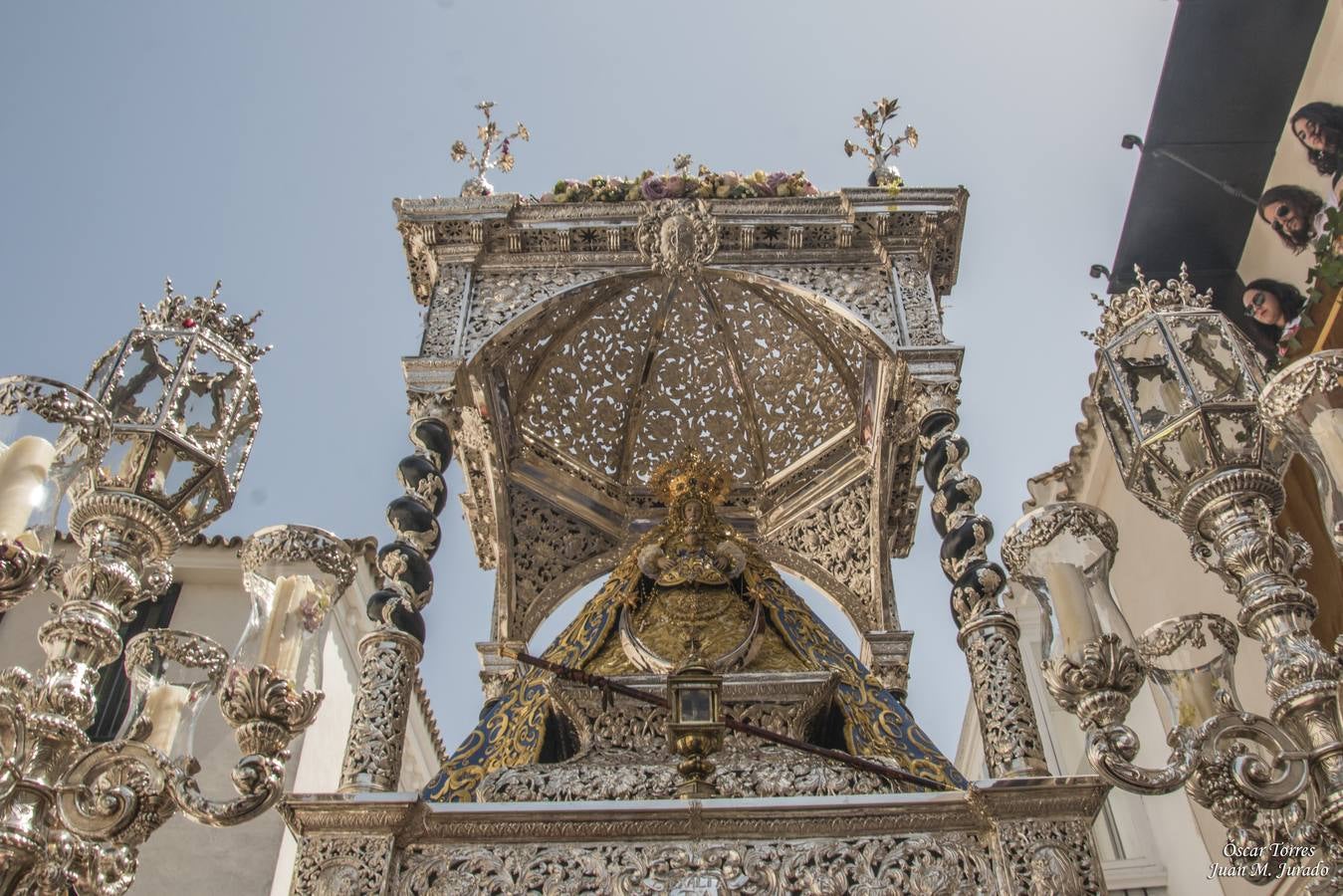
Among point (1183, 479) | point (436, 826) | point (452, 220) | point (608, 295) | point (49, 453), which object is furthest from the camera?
point (608, 295)

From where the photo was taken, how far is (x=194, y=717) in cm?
470

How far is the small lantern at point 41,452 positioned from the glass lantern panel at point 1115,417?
171 inches

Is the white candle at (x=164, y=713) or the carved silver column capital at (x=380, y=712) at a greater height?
the carved silver column capital at (x=380, y=712)

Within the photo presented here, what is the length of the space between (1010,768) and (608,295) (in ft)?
16.5

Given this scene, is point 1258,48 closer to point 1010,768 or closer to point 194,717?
point 1010,768

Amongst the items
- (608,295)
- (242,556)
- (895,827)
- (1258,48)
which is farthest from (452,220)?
(1258,48)

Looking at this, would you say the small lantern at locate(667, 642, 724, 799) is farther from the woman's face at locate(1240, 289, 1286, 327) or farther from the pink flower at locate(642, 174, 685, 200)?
the woman's face at locate(1240, 289, 1286, 327)

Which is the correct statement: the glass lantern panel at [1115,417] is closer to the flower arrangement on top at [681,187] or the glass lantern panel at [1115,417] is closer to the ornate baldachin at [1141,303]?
the ornate baldachin at [1141,303]

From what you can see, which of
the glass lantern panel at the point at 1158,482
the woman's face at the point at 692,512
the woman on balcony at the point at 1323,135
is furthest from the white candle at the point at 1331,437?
the woman on balcony at the point at 1323,135

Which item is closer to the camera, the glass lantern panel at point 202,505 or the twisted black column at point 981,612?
the glass lantern panel at point 202,505

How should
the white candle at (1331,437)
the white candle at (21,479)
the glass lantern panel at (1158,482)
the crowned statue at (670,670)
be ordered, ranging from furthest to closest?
the crowned statue at (670,670) → the glass lantern panel at (1158,482) → the white candle at (1331,437) → the white candle at (21,479)

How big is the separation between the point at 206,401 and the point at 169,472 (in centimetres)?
54

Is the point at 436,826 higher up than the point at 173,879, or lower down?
lower down

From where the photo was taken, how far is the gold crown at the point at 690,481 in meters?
8.02
